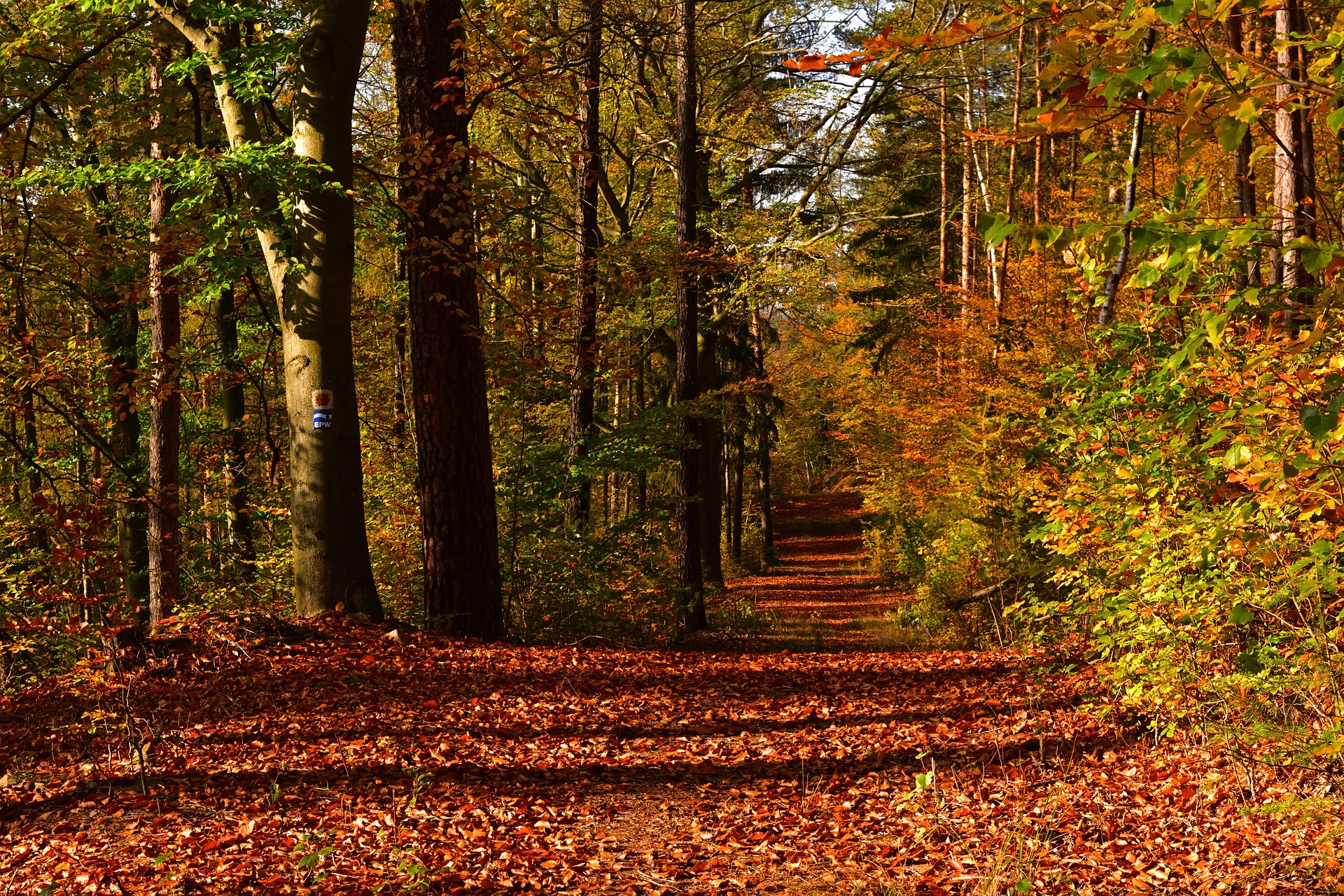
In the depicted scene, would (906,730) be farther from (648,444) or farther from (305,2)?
(305,2)

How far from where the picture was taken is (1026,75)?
16.1 metres

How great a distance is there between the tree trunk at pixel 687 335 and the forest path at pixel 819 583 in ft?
4.88

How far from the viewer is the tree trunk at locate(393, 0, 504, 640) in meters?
7.90

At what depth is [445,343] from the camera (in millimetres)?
8047

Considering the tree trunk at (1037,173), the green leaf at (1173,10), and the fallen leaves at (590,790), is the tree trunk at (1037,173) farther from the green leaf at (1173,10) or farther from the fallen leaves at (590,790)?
the green leaf at (1173,10)

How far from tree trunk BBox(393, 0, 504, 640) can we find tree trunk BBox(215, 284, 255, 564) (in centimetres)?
288

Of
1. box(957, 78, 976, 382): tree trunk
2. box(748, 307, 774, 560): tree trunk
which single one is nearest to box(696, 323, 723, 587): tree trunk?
box(748, 307, 774, 560): tree trunk

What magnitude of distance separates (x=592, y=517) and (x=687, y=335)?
345 centimetres

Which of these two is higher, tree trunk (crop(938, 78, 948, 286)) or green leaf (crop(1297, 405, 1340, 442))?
tree trunk (crop(938, 78, 948, 286))

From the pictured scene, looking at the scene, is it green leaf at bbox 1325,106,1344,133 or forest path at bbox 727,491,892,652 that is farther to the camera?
forest path at bbox 727,491,892,652

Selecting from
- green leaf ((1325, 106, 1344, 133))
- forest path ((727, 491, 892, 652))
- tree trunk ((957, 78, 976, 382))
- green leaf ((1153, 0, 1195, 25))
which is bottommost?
forest path ((727, 491, 892, 652))

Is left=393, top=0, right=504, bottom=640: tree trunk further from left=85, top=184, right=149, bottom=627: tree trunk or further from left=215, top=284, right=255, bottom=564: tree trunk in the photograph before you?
left=85, top=184, right=149, bottom=627: tree trunk

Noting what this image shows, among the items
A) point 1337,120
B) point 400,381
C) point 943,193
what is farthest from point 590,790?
point 943,193

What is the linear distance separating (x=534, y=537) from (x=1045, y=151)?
42.2 feet
